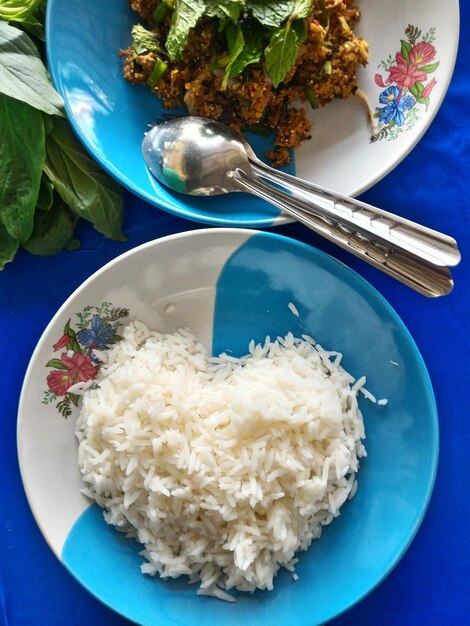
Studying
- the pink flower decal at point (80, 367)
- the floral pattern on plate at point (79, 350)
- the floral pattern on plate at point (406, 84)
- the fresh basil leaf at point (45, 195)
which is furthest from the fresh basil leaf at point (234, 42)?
the pink flower decal at point (80, 367)

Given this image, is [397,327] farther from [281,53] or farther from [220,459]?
[281,53]

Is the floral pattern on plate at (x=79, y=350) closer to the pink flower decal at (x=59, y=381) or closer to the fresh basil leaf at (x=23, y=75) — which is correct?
the pink flower decal at (x=59, y=381)

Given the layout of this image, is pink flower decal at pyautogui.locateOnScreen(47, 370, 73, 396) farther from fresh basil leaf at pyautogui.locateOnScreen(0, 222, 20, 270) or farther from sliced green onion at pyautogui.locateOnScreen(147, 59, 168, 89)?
sliced green onion at pyautogui.locateOnScreen(147, 59, 168, 89)

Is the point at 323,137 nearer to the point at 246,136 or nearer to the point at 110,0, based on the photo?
the point at 246,136

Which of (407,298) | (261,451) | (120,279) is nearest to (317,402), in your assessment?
(261,451)

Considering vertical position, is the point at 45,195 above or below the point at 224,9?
below

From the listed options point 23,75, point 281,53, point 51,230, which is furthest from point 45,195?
point 281,53

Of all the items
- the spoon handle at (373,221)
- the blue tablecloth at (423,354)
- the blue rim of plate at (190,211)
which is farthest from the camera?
the blue tablecloth at (423,354)
